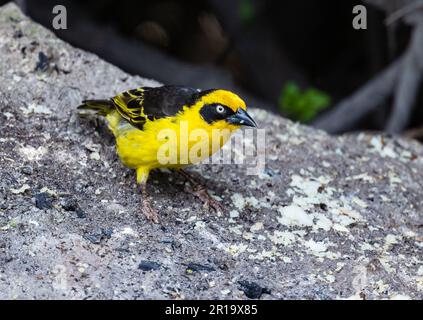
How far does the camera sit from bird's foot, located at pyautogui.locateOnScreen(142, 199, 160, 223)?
4566 millimetres

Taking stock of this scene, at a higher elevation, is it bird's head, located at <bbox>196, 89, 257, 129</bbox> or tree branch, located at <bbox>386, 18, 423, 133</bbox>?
tree branch, located at <bbox>386, 18, 423, 133</bbox>

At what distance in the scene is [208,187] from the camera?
5.16m

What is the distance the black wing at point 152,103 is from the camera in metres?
4.86

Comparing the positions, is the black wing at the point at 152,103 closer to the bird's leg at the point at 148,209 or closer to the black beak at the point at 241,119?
the black beak at the point at 241,119

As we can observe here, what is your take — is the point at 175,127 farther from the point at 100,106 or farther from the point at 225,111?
the point at 100,106

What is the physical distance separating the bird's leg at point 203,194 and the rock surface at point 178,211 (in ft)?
0.18

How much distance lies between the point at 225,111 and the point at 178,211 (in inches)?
27.7

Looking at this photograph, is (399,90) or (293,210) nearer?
(293,210)

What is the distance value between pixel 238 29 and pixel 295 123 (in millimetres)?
2475

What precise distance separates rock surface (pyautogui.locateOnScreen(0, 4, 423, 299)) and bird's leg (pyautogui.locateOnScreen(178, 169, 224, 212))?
2.2 inches

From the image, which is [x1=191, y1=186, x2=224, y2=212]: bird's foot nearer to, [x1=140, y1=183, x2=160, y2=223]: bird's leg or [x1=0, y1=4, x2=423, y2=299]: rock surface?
[x1=0, y1=4, x2=423, y2=299]: rock surface

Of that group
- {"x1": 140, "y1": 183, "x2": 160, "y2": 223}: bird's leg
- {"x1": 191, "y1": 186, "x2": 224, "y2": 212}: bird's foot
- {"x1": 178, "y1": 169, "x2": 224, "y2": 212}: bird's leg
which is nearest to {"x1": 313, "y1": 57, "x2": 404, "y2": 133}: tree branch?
{"x1": 178, "y1": 169, "x2": 224, "y2": 212}: bird's leg

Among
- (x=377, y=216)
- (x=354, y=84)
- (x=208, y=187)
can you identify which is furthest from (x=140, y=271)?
(x=354, y=84)

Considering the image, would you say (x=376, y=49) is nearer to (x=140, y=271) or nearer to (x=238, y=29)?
(x=238, y=29)
